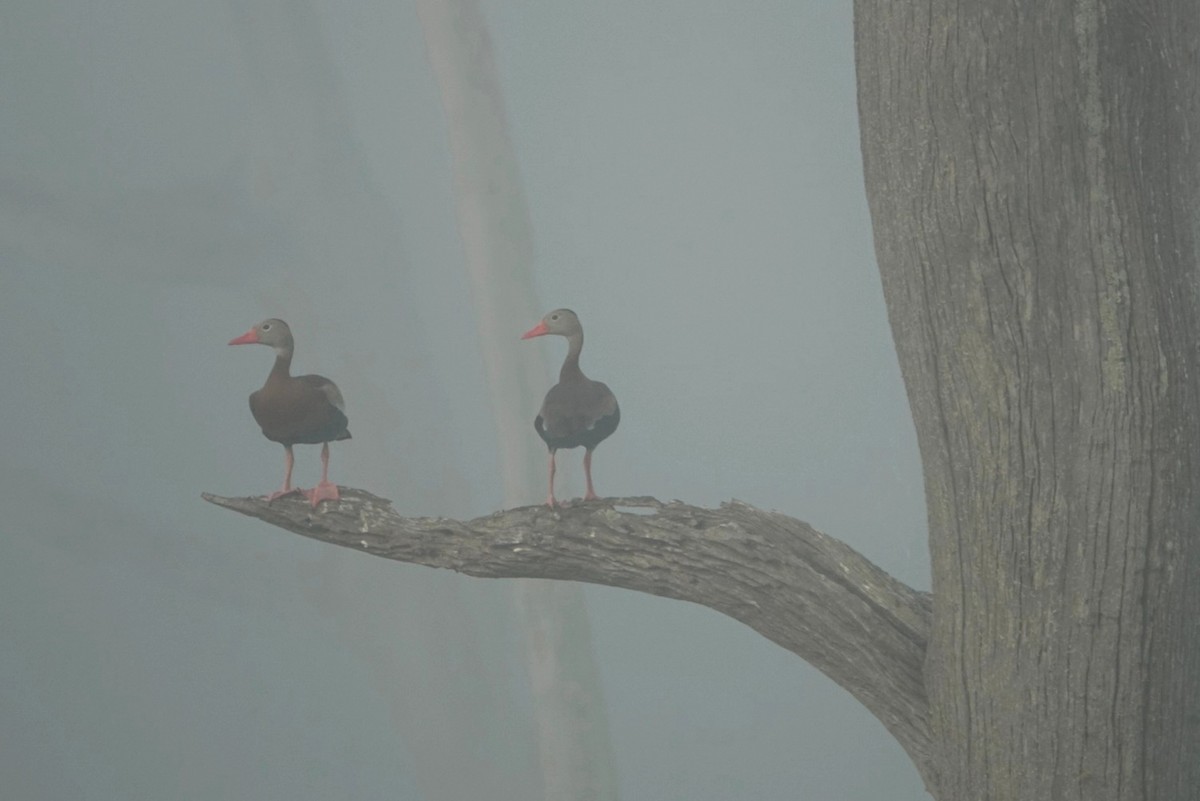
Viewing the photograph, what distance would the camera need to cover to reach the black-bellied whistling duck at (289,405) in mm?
1727

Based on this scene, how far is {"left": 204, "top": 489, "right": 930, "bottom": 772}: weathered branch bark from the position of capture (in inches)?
55.8

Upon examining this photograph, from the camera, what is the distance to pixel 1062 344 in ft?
3.89

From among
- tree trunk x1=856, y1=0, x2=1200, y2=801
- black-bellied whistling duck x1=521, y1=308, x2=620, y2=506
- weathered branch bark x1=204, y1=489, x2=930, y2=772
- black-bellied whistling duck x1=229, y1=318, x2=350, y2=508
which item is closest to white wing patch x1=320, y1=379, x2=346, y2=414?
black-bellied whistling duck x1=229, y1=318, x2=350, y2=508

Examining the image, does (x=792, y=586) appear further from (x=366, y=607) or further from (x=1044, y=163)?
(x=366, y=607)

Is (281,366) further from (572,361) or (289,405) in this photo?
(572,361)

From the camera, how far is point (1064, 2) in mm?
1151

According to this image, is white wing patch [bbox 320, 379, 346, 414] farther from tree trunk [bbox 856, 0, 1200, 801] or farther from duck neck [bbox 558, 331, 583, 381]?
tree trunk [bbox 856, 0, 1200, 801]

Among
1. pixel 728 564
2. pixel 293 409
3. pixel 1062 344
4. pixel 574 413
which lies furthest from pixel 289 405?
pixel 1062 344

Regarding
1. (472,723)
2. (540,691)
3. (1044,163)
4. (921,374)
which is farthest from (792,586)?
(472,723)

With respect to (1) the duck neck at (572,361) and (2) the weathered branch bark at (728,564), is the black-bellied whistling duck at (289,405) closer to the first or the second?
(2) the weathered branch bark at (728,564)

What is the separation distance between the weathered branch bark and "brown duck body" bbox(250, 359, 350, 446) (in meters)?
0.12

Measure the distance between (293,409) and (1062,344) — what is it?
1070 millimetres

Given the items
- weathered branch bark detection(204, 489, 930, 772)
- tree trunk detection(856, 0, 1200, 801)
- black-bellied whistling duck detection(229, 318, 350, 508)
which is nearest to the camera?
tree trunk detection(856, 0, 1200, 801)

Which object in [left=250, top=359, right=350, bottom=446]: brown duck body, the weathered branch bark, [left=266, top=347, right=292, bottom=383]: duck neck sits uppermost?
[left=266, top=347, right=292, bottom=383]: duck neck
